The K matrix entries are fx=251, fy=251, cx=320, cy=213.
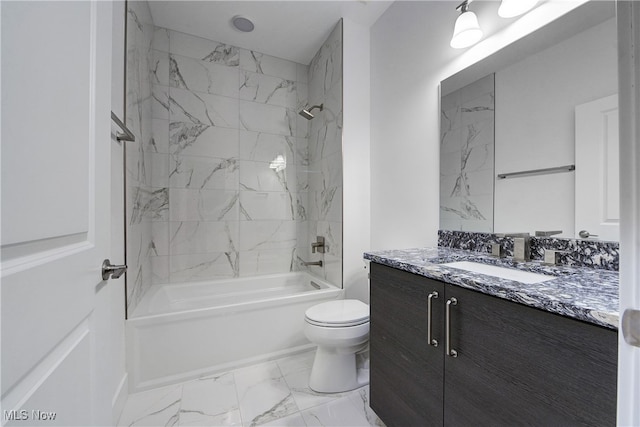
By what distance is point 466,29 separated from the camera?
128 cm

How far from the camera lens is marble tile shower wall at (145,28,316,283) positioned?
234cm

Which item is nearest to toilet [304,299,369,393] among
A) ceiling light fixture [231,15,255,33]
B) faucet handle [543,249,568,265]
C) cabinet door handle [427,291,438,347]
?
cabinet door handle [427,291,438,347]

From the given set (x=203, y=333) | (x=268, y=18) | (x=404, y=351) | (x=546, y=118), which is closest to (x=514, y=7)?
(x=546, y=118)

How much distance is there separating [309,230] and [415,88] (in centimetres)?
173

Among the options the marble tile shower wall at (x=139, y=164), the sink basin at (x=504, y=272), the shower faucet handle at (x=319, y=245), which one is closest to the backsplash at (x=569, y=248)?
the sink basin at (x=504, y=272)

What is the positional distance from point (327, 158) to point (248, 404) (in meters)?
1.98

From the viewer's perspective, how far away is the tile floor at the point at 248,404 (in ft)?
4.41

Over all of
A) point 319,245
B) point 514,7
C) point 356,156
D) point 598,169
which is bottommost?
point 319,245

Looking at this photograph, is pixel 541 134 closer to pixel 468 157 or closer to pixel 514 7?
pixel 468 157

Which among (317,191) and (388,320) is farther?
(317,191)

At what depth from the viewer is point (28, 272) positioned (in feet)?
1.32

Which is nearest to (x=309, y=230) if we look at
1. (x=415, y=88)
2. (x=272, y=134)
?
(x=272, y=134)

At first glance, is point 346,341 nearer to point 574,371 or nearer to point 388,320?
point 388,320

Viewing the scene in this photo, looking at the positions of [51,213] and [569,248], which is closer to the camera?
[51,213]
